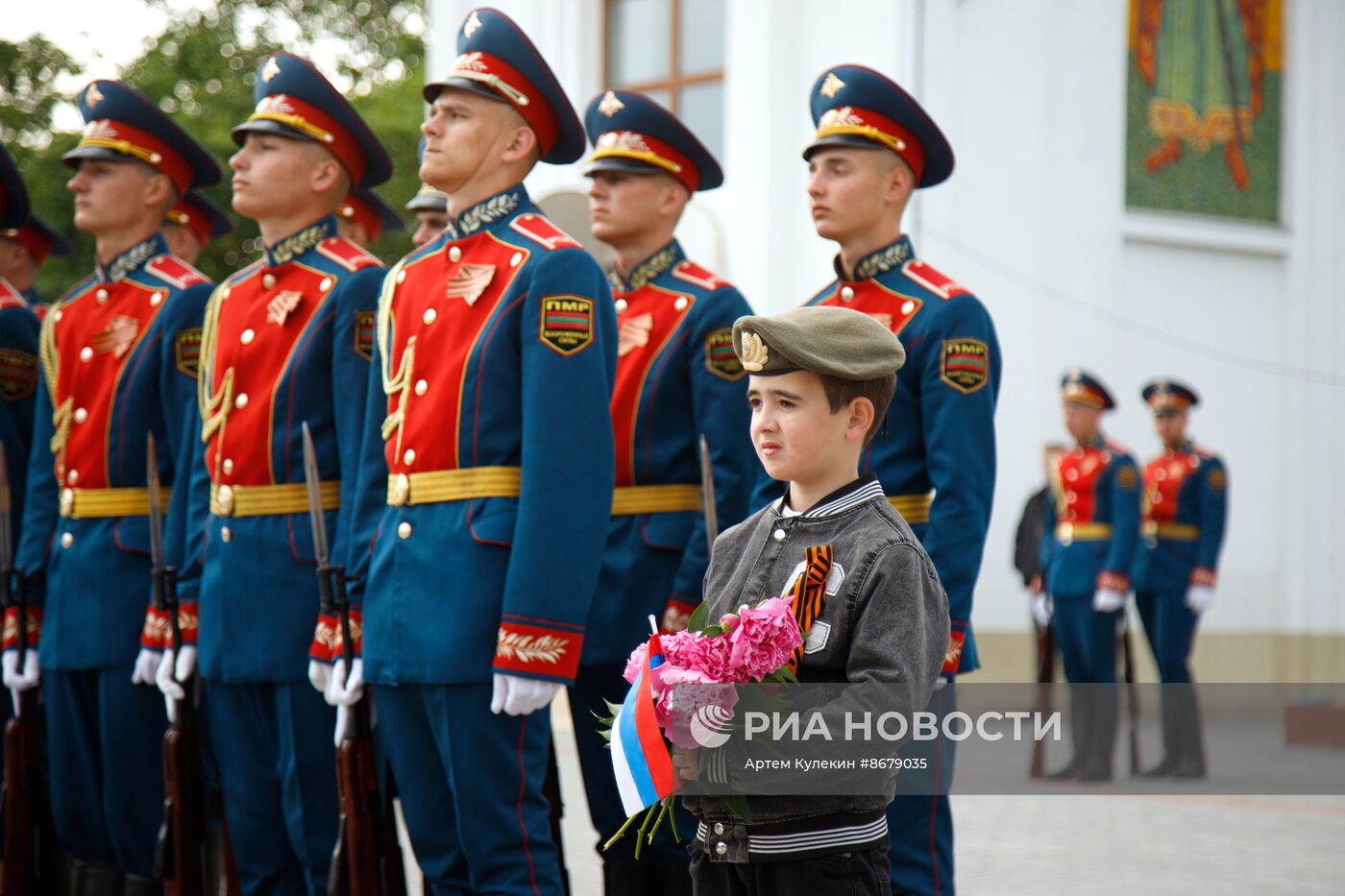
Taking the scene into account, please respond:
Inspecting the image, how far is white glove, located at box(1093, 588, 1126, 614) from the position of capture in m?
10.0

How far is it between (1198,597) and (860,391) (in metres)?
7.80

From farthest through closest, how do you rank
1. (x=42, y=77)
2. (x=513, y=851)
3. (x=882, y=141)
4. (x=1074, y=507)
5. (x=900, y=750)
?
1. (x=42, y=77)
2. (x=1074, y=507)
3. (x=882, y=141)
4. (x=513, y=851)
5. (x=900, y=750)

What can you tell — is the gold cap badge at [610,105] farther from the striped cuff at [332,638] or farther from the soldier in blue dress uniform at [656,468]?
the striped cuff at [332,638]

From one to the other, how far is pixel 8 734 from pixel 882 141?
9.68 feet

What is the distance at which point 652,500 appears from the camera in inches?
186

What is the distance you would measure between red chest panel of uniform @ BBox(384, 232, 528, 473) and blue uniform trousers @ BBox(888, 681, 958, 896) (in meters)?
1.16

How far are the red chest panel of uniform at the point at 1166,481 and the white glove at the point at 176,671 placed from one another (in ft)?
23.7

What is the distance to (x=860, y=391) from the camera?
3.09 meters

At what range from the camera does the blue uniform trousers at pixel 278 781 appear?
Result: 451 cm

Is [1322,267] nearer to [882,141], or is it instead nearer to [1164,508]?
[1164,508]

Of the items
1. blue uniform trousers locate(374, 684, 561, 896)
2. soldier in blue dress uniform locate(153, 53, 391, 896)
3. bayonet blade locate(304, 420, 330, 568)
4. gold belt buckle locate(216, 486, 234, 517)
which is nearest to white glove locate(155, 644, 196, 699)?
soldier in blue dress uniform locate(153, 53, 391, 896)

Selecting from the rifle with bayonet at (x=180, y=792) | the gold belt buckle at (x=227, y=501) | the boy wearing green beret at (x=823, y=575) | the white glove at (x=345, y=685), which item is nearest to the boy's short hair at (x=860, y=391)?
the boy wearing green beret at (x=823, y=575)

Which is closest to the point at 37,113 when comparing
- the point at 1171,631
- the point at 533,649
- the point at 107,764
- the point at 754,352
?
the point at 1171,631

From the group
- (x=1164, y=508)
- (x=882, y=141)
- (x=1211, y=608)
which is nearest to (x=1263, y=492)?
(x=1211, y=608)
